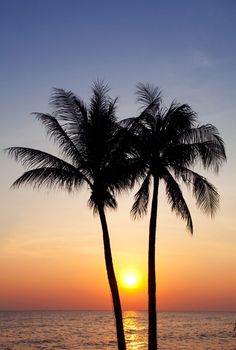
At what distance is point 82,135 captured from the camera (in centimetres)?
2222

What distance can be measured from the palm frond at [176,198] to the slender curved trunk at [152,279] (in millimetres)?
645

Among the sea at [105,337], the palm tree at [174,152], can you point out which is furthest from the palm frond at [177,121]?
the sea at [105,337]

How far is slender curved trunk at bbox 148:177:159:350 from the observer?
64.2 ft

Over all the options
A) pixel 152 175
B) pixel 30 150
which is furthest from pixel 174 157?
pixel 30 150

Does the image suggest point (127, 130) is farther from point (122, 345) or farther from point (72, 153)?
point (122, 345)

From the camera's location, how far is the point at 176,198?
21781mm

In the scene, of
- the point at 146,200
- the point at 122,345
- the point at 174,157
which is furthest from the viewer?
the point at 146,200

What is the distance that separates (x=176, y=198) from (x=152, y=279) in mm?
3801

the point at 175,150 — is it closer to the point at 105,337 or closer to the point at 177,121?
the point at 177,121

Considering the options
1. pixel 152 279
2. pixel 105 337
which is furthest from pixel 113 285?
pixel 105 337

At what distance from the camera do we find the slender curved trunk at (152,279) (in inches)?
770

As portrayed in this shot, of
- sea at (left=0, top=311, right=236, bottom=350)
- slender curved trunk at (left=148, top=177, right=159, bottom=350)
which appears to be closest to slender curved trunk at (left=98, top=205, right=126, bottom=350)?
slender curved trunk at (left=148, top=177, right=159, bottom=350)

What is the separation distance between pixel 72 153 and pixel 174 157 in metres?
4.64

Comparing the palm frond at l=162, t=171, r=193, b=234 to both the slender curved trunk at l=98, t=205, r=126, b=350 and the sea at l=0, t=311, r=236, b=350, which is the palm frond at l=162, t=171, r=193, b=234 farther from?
the sea at l=0, t=311, r=236, b=350
